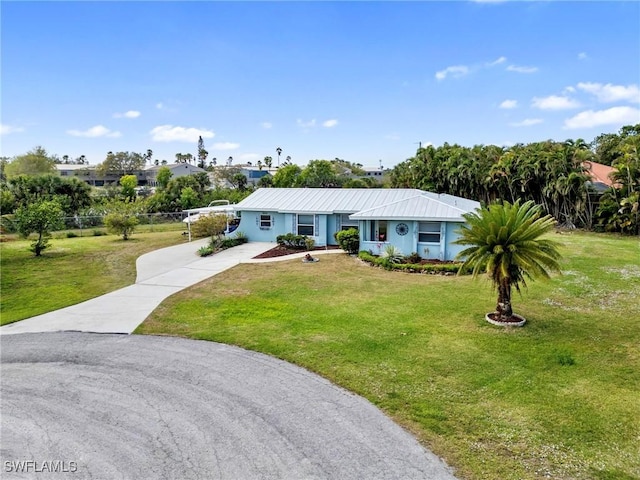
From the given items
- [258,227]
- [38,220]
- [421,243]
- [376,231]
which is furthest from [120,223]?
[421,243]

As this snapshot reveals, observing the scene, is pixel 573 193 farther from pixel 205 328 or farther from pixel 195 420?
pixel 195 420

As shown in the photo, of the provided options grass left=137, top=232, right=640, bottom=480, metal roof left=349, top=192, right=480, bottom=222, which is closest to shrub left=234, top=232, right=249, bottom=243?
grass left=137, top=232, right=640, bottom=480

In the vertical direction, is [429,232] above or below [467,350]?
above

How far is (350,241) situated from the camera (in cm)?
Result: 2067

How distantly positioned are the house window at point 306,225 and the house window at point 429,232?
649 centimetres

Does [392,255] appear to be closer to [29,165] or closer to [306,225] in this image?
[306,225]

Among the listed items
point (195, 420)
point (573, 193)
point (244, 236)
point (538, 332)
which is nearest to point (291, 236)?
point (244, 236)

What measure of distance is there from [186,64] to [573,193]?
27.5m

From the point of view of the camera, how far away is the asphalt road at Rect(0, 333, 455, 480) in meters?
5.66

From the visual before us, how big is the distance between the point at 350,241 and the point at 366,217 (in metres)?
1.63

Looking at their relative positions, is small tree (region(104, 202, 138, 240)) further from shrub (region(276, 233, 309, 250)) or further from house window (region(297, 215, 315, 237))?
house window (region(297, 215, 315, 237))

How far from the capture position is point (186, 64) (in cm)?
2423

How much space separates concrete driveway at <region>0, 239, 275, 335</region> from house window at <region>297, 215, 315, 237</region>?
2.29 meters

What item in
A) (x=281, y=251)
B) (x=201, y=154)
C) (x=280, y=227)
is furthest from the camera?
(x=201, y=154)
